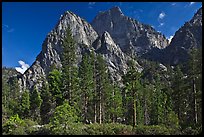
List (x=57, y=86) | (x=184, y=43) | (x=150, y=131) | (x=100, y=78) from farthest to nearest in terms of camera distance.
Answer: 1. (x=184, y=43)
2. (x=100, y=78)
3. (x=57, y=86)
4. (x=150, y=131)

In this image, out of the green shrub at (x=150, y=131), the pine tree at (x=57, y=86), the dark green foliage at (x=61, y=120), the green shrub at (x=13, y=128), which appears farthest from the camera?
the pine tree at (x=57, y=86)

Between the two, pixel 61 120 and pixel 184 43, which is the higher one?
pixel 184 43

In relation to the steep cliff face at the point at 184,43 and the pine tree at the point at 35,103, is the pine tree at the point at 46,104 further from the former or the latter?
the steep cliff face at the point at 184,43

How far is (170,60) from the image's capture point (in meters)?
194

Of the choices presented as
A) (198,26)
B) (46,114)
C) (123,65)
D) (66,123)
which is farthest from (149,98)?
(198,26)

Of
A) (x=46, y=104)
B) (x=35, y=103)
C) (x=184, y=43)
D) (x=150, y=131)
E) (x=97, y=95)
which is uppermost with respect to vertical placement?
(x=184, y=43)

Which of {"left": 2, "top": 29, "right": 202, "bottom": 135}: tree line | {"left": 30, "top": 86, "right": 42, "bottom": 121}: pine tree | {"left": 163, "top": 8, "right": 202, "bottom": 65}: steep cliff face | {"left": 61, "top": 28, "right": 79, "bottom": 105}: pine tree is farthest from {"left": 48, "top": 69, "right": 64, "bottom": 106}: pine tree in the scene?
{"left": 163, "top": 8, "right": 202, "bottom": 65}: steep cliff face

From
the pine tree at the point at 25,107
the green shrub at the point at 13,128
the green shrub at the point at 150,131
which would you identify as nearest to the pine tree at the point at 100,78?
the green shrub at the point at 150,131

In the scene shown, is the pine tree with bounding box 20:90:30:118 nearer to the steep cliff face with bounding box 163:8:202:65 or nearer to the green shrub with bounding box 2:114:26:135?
the green shrub with bounding box 2:114:26:135

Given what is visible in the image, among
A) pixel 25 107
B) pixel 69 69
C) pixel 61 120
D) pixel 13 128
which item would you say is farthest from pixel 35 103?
pixel 61 120

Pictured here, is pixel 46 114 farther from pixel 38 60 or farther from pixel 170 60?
pixel 170 60

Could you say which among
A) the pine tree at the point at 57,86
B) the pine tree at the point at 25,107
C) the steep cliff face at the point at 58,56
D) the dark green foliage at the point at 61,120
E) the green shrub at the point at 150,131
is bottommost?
the green shrub at the point at 150,131

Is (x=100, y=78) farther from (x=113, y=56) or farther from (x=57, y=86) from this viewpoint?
(x=113, y=56)

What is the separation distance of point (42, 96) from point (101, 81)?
14.5 metres
